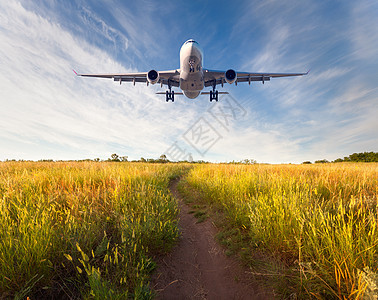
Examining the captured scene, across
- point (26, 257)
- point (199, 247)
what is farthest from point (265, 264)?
point (26, 257)

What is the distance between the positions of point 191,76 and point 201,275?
800 inches

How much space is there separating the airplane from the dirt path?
58.4ft

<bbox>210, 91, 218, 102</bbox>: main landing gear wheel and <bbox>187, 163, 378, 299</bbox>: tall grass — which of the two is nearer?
<bbox>187, 163, 378, 299</bbox>: tall grass

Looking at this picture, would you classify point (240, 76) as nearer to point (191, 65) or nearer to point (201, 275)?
point (191, 65)

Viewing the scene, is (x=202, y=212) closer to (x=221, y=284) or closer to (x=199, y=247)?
(x=199, y=247)

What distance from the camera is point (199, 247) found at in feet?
9.66

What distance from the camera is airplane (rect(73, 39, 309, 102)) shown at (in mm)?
17156

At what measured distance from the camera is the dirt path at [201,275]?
1.95 m

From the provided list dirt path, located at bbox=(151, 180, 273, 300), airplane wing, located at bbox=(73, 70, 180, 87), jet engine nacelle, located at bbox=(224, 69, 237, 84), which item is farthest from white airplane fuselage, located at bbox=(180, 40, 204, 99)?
dirt path, located at bbox=(151, 180, 273, 300)

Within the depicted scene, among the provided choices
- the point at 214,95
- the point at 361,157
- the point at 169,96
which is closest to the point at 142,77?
the point at 169,96

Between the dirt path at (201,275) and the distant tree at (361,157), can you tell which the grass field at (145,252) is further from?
the distant tree at (361,157)

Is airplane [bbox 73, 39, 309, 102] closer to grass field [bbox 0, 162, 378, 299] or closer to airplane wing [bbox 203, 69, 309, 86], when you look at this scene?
airplane wing [bbox 203, 69, 309, 86]

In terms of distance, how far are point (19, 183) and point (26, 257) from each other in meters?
3.31

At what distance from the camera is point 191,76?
62.8 ft
